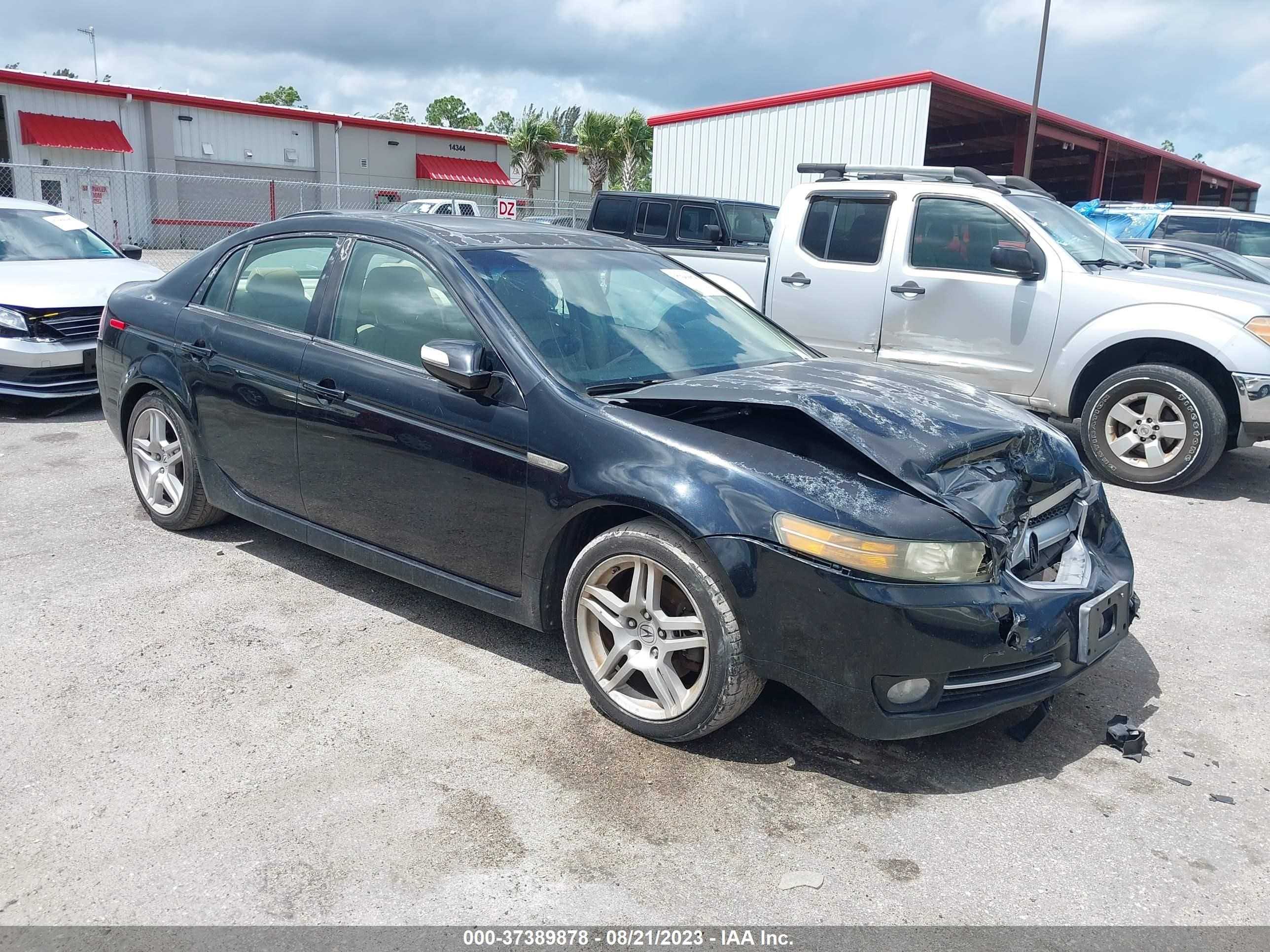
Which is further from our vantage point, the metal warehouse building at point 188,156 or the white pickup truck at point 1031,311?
the metal warehouse building at point 188,156

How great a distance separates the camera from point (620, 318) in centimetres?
420

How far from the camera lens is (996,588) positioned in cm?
314

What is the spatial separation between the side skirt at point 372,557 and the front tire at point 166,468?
16 cm

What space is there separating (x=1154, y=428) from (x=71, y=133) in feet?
118

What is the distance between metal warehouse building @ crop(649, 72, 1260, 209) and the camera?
61.6 feet

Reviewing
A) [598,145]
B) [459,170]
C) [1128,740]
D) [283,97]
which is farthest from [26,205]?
[283,97]

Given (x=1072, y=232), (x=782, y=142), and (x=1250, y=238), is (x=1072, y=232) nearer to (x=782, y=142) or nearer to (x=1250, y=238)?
(x=1250, y=238)

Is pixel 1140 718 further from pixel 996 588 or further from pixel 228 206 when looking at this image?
pixel 228 206

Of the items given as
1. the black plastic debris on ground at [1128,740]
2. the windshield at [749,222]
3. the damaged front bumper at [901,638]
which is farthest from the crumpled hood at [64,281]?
the black plastic debris on ground at [1128,740]

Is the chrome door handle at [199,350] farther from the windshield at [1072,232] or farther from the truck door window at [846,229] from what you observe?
the windshield at [1072,232]

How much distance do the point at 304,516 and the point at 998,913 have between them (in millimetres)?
3099

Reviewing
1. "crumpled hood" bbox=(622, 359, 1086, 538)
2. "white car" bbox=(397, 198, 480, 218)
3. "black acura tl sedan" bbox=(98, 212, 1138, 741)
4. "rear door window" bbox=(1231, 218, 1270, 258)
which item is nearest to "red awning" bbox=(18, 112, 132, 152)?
"white car" bbox=(397, 198, 480, 218)

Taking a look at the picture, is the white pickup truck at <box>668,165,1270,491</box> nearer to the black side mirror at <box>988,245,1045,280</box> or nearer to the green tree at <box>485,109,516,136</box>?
the black side mirror at <box>988,245,1045,280</box>

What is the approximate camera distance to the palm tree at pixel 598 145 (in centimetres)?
4566
